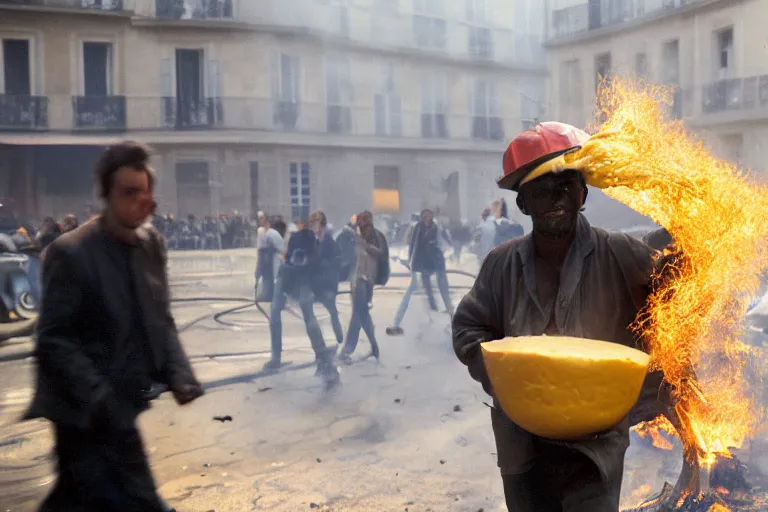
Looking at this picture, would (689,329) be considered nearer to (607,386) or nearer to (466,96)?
(607,386)

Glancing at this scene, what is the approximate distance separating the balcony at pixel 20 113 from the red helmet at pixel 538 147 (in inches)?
807

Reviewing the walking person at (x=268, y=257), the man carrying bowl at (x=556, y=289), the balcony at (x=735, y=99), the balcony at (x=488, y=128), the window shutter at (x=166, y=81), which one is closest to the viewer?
the man carrying bowl at (x=556, y=289)

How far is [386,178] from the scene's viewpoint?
23.9 m

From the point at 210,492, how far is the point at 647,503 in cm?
242

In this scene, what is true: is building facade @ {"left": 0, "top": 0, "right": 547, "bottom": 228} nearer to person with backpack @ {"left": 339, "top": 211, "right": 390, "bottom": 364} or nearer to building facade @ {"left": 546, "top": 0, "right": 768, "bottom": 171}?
building facade @ {"left": 546, "top": 0, "right": 768, "bottom": 171}

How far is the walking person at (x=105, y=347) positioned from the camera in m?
2.52

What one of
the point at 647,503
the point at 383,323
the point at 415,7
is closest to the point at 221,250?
the point at 415,7

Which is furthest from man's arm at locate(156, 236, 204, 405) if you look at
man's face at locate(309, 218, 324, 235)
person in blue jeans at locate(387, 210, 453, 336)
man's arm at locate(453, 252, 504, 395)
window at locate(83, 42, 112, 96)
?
window at locate(83, 42, 112, 96)

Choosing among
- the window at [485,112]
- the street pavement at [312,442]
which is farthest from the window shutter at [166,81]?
the street pavement at [312,442]

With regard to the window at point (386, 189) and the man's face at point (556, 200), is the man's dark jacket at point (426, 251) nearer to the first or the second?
the man's face at point (556, 200)

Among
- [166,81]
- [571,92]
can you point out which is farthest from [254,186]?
[571,92]

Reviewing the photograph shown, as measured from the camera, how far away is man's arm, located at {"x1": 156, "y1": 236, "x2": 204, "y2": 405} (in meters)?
2.87

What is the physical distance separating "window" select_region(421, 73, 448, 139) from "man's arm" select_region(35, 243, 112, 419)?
22.3m

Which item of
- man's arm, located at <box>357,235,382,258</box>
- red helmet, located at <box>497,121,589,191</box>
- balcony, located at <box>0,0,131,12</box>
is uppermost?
balcony, located at <box>0,0,131,12</box>
